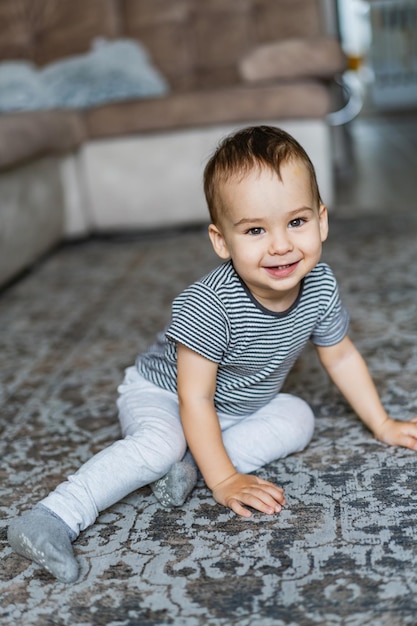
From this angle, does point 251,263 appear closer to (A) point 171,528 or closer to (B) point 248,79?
(A) point 171,528

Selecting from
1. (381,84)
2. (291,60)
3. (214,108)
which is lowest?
(381,84)

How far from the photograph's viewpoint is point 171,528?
3.00 ft

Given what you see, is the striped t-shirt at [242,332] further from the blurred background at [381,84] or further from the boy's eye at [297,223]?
the blurred background at [381,84]

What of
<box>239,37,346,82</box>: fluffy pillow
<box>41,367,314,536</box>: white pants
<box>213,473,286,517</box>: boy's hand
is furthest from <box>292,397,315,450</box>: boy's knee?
<box>239,37,346,82</box>: fluffy pillow

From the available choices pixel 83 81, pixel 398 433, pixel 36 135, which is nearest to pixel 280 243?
pixel 398 433

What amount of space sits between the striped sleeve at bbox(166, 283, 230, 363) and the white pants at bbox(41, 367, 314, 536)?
12cm

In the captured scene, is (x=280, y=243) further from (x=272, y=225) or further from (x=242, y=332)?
(x=242, y=332)

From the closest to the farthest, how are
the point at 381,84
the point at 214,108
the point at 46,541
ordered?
the point at 46,541 → the point at 214,108 → the point at 381,84

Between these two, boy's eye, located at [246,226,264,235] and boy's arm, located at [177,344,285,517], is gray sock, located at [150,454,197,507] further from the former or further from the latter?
boy's eye, located at [246,226,264,235]

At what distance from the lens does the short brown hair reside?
873 millimetres

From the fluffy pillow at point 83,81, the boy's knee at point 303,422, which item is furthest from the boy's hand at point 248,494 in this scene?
the fluffy pillow at point 83,81

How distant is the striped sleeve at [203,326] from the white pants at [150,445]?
0.39 ft

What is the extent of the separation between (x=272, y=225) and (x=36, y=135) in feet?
5.00

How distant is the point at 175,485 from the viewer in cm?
94
